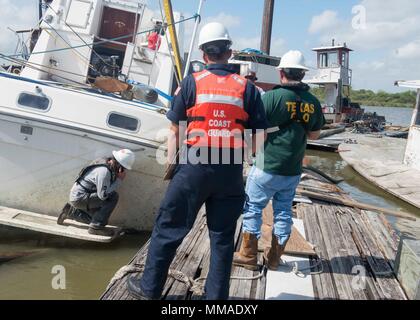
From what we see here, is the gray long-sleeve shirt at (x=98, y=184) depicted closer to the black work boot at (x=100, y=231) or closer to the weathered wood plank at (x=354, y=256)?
the black work boot at (x=100, y=231)

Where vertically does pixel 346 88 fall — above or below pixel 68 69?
above

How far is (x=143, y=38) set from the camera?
807cm

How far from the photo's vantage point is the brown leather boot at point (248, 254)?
3.58 m

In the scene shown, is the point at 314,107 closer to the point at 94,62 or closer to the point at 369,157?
the point at 94,62

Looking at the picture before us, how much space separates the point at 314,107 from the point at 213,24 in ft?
3.96

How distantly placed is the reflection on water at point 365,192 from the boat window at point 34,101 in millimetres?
5851

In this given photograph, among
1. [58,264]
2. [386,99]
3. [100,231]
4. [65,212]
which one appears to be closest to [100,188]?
[100,231]

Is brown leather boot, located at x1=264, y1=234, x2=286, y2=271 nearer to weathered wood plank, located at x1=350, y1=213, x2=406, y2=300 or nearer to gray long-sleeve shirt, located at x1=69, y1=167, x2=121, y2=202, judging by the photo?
weathered wood plank, located at x1=350, y1=213, x2=406, y2=300

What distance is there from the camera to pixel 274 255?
3693mm

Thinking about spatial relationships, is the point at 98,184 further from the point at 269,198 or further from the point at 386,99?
the point at 386,99

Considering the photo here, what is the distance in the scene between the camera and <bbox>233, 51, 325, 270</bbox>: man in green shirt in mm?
3277

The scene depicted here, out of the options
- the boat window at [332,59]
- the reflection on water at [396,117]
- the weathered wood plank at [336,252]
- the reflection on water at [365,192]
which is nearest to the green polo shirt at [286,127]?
the weathered wood plank at [336,252]

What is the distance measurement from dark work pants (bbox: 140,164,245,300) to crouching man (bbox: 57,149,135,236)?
2.50 meters
